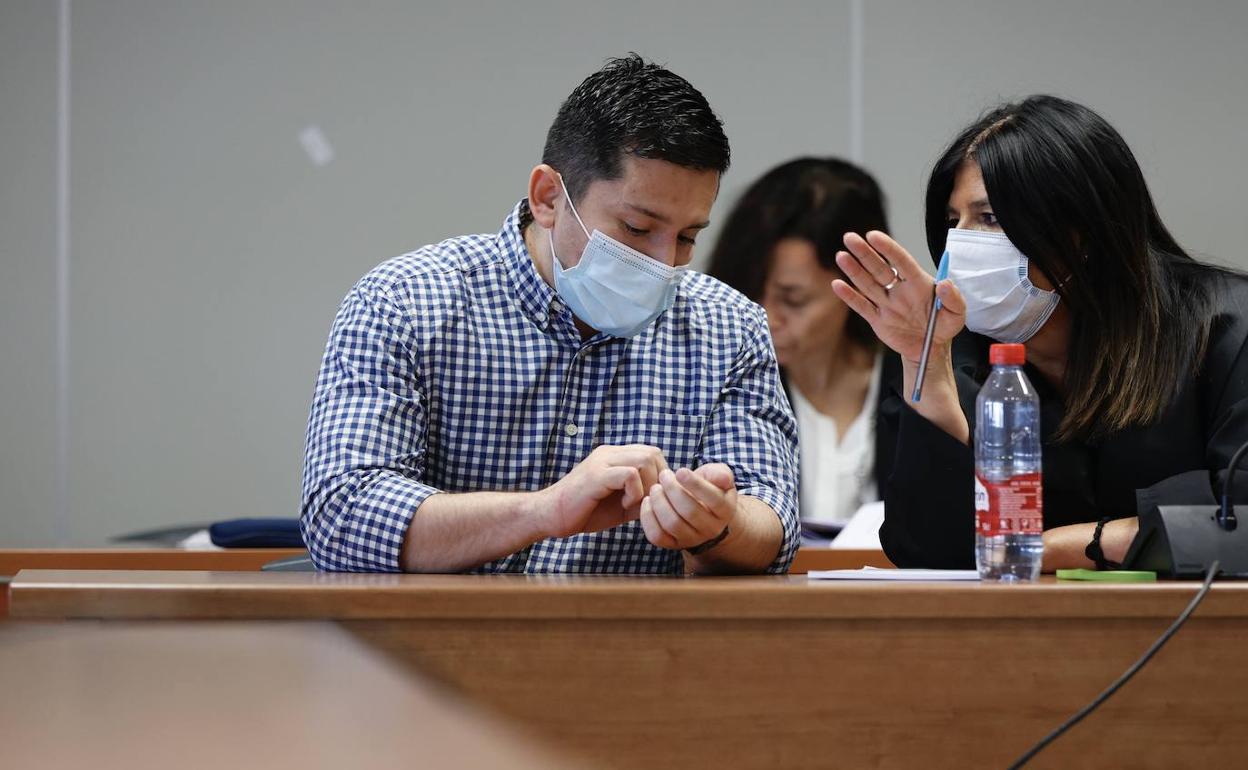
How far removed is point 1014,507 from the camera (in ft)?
4.16

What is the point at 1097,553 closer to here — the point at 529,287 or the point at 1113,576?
the point at 1113,576

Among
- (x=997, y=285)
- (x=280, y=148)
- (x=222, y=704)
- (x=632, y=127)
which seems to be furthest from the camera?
(x=280, y=148)

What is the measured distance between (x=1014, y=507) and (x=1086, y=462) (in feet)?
1.64

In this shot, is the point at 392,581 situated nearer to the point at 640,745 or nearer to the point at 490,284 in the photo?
the point at 640,745

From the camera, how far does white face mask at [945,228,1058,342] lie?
5.77 feet

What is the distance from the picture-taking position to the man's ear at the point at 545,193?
175 cm

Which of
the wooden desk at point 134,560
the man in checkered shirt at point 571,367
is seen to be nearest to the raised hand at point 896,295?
the man in checkered shirt at point 571,367

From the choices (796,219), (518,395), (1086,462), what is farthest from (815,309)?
(518,395)

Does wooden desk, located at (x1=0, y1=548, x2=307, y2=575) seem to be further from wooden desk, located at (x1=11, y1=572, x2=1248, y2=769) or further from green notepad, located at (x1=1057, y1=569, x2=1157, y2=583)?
green notepad, located at (x1=1057, y1=569, x2=1157, y2=583)

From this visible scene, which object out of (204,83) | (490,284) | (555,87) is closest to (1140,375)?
(490,284)

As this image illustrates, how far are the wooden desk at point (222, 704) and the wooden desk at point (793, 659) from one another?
2.24ft

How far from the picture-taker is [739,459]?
68.2 inches

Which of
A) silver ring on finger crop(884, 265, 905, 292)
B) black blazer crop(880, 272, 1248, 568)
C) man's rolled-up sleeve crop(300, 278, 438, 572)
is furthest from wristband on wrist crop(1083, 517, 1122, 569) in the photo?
man's rolled-up sleeve crop(300, 278, 438, 572)

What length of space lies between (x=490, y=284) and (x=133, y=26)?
214 cm
